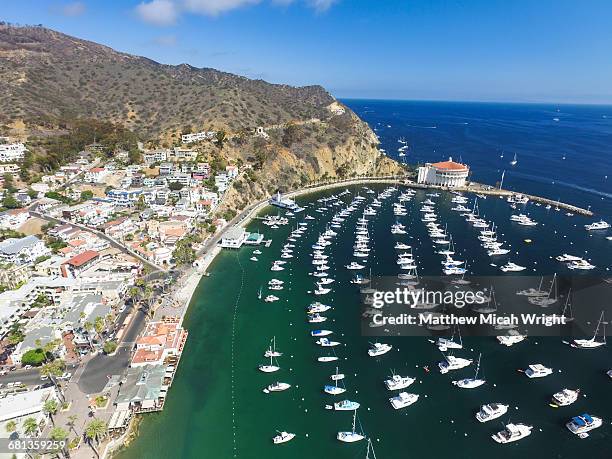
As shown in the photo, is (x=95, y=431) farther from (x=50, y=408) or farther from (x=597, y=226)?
(x=597, y=226)

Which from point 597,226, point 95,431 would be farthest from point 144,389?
point 597,226

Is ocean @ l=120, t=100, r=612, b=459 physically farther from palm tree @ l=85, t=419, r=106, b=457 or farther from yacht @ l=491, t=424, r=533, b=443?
palm tree @ l=85, t=419, r=106, b=457

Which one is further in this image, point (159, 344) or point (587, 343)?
point (587, 343)

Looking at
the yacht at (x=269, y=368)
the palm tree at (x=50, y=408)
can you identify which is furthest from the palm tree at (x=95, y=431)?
the yacht at (x=269, y=368)

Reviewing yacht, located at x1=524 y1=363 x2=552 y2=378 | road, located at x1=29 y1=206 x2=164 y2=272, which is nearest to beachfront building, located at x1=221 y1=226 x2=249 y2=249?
road, located at x1=29 y1=206 x2=164 y2=272

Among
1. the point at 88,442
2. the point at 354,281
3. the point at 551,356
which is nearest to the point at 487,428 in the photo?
the point at 551,356
